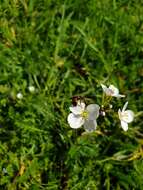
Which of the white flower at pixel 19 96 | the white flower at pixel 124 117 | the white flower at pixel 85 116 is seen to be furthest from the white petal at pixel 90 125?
the white flower at pixel 19 96

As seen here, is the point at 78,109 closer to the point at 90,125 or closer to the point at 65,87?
the point at 90,125

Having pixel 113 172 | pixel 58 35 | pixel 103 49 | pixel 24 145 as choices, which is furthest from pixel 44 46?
pixel 113 172

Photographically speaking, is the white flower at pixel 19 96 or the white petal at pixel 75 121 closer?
the white petal at pixel 75 121

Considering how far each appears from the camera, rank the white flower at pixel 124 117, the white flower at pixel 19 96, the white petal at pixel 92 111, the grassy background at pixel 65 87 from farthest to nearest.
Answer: the white flower at pixel 19 96 < the grassy background at pixel 65 87 < the white flower at pixel 124 117 < the white petal at pixel 92 111

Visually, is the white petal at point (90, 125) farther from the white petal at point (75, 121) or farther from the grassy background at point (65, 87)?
the grassy background at point (65, 87)

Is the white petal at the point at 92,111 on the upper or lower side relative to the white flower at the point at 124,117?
upper

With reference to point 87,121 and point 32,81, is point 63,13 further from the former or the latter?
point 87,121

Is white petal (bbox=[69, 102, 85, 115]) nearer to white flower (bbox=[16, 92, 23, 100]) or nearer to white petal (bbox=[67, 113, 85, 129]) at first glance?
white petal (bbox=[67, 113, 85, 129])
